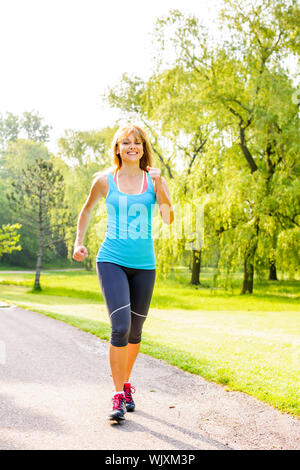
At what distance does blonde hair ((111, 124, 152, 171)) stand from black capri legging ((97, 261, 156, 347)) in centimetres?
77

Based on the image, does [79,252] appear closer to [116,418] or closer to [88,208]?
[88,208]

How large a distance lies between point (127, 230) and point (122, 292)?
0.42 m

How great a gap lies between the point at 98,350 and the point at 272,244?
383 inches

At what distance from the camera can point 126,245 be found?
3.13 m

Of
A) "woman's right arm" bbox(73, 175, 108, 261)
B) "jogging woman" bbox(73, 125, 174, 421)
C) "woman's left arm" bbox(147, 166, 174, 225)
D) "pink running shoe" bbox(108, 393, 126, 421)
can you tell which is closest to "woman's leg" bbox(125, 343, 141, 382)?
"jogging woman" bbox(73, 125, 174, 421)

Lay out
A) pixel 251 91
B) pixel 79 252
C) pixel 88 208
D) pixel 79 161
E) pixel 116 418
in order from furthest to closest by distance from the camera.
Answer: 1. pixel 79 161
2. pixel 251 91
3. pixel 88 208
4. pixel 79 252
5. pixel 116 418

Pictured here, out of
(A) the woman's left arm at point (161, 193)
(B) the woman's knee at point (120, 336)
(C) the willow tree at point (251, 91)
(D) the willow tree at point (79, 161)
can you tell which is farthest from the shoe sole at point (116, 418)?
(D) the willow tree at point (79, 161)

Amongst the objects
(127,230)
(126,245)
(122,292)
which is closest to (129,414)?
(122,292)

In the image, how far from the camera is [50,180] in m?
23.3

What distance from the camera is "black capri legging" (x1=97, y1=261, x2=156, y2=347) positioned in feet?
10.0

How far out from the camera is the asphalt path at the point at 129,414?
257 centimetres

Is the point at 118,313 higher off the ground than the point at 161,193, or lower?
lower

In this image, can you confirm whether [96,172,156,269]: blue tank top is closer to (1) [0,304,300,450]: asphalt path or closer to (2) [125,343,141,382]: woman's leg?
(2) [125,343,141,382]: woman's leg

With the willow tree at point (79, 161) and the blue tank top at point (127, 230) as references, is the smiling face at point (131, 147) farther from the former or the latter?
the willow tree at point (79, 161)
